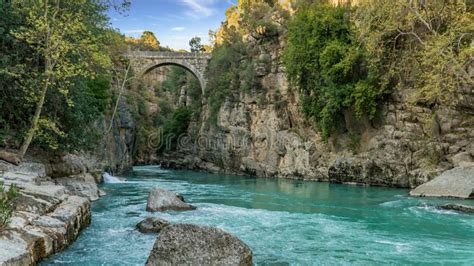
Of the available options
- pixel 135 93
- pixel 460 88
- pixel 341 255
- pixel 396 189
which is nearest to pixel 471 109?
pixel 460 88

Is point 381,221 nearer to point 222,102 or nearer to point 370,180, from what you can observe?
point 370,180

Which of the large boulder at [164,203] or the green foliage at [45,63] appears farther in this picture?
the large boulder at [164,203]

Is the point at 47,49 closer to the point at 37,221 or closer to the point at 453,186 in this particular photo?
the point at 37,221

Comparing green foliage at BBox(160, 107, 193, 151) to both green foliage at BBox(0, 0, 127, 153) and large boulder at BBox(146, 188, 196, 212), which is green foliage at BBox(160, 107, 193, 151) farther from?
large boulder at BBox(146, 188, 196, 212)

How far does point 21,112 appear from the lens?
1633 centimetres


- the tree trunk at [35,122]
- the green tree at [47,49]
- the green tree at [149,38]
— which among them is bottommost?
the tree trunk at [35,122]

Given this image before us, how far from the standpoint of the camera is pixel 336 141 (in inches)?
1195

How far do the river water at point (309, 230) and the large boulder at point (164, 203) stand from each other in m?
0.44

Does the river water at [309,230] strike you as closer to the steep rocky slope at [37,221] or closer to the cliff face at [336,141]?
the steep rocky slope at [37,221]

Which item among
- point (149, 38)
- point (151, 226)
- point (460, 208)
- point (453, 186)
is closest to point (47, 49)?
point (151, 226)

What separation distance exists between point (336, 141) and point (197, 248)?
24.0 meters

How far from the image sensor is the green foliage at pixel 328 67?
26.4m

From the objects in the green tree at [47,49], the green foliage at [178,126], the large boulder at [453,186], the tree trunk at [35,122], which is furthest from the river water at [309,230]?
the green foliage at [178,126]

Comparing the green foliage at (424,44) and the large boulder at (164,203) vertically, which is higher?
the green foliage at (424,44)
